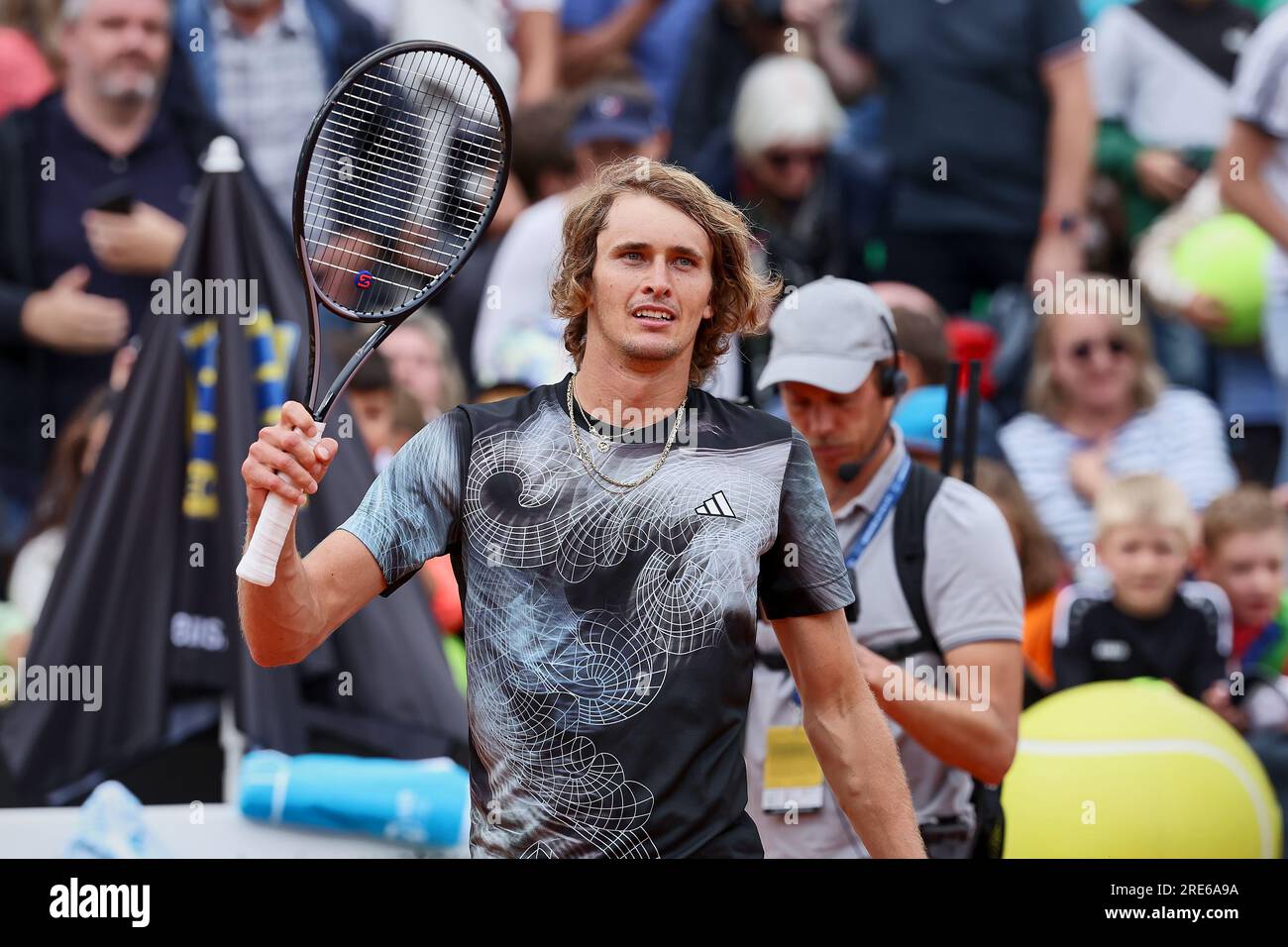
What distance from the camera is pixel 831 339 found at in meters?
4.17

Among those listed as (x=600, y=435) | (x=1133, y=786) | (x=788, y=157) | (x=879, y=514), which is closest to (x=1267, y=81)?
(x=788, y=157)

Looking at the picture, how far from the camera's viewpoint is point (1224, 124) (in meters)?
6.79

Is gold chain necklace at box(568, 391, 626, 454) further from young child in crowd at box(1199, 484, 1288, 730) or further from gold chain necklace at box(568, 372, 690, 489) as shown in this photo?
young child in crowd at box(1199, 484, 1288, 730)

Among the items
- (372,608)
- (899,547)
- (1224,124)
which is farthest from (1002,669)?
(1224,124)

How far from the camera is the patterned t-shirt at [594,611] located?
3012 mm

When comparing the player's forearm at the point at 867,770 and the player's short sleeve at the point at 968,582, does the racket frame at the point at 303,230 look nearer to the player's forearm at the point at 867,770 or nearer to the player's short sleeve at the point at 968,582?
the player's forearm at the point at 867,770

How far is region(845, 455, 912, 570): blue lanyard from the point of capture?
4.11 m

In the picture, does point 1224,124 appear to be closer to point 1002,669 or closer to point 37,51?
point 1002,669

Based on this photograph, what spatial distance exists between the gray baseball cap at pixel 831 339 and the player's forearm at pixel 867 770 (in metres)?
1.03

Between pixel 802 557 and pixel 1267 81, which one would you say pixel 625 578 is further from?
pixel 1267 81

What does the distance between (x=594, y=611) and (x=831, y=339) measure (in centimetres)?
132

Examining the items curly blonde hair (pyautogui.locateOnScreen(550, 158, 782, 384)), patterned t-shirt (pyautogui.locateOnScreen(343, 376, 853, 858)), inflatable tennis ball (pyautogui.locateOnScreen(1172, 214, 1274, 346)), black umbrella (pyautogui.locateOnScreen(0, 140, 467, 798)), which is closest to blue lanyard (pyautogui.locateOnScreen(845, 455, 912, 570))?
curly blonde hair (pyautogui.locateOnScreen(550, 158, 782, 384))

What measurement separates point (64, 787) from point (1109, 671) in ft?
9.26
